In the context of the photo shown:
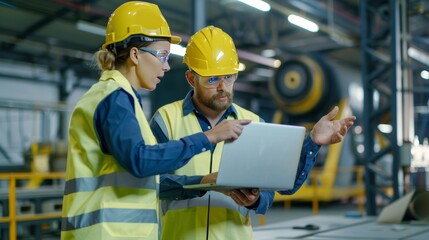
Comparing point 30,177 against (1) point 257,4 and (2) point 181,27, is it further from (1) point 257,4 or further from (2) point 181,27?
(2) point 181,27

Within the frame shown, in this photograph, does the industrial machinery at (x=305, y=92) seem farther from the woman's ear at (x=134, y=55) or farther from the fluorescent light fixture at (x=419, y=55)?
the woman's ear at (x=134, y=55)

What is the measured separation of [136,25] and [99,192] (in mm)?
725

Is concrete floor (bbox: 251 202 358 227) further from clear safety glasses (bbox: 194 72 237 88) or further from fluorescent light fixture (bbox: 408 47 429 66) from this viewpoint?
clear safety glasses (bbox: 194 72 237 88)

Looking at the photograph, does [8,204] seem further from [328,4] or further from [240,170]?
[328,4]

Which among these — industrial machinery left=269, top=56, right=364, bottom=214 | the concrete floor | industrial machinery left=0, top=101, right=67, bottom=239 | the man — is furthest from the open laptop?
industrial machinery left=269, top=56, right=364, bottom=214

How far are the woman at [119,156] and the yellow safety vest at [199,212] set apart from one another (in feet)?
2.01

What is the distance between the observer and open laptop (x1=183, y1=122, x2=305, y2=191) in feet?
7.97

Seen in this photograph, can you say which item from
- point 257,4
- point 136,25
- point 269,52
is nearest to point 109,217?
point 136,25

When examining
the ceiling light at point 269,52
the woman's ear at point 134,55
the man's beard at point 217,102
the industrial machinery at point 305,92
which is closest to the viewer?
the woman's ear at point 134,55

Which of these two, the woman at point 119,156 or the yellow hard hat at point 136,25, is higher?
the yellow hard hat at point 136,25

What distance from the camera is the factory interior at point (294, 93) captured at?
8344mm

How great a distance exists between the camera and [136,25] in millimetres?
2377

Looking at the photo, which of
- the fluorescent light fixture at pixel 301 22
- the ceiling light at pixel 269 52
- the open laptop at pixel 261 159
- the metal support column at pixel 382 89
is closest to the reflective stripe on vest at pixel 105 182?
the open laptop at pixel 261 159

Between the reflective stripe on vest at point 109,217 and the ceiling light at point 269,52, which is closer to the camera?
the reflective stripe on vest at point 109,217
